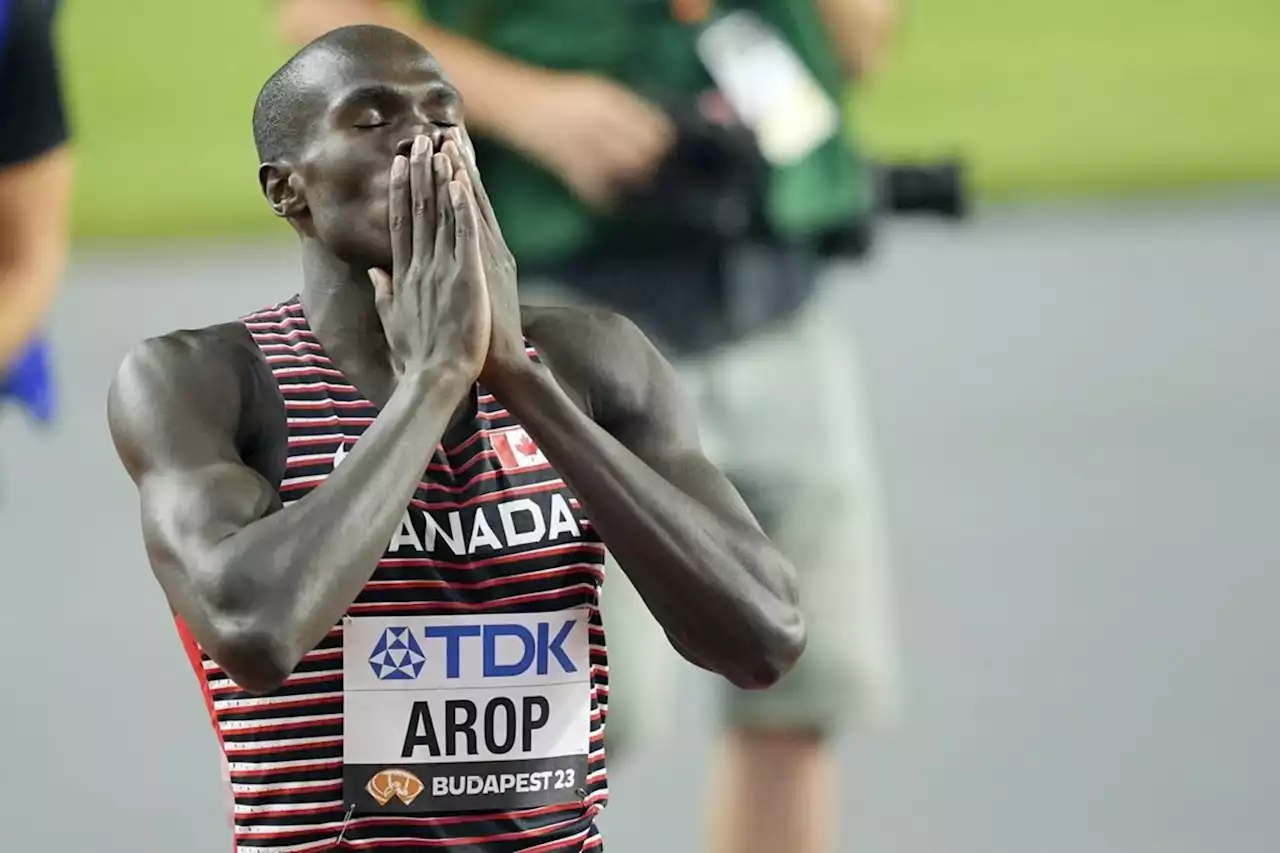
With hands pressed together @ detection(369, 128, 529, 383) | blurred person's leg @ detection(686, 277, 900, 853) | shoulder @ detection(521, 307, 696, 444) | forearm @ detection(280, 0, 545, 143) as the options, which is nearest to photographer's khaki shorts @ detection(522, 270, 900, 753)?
blurred person's leg @ detection(686, 277, 900, 853)

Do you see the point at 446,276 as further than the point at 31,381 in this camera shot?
No

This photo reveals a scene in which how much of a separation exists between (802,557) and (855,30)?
0.92 m

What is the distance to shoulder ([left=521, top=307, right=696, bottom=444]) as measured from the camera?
2.01 metres

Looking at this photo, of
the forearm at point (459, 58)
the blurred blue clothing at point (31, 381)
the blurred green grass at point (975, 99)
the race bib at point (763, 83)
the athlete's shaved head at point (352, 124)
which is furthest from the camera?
the blurred green grass at point (975, 99)

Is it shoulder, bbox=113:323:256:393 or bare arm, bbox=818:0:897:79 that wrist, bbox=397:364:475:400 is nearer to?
shoulder, bbox=113:323:256:393

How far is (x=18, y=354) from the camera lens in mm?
3604

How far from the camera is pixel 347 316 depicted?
1.97 metres

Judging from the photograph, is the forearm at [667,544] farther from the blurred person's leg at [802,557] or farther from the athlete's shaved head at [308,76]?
the blurred person's leg at [802,557]

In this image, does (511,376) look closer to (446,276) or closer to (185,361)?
(446,276)

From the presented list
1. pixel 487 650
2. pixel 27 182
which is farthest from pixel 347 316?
pixel 27 182

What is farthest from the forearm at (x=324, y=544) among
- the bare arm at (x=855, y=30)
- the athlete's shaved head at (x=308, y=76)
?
the bare arm at (x=855, y=30)

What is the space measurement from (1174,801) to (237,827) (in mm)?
2490

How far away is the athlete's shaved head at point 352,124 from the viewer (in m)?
1.90

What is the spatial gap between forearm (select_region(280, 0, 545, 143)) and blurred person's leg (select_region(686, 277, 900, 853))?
530 mm
